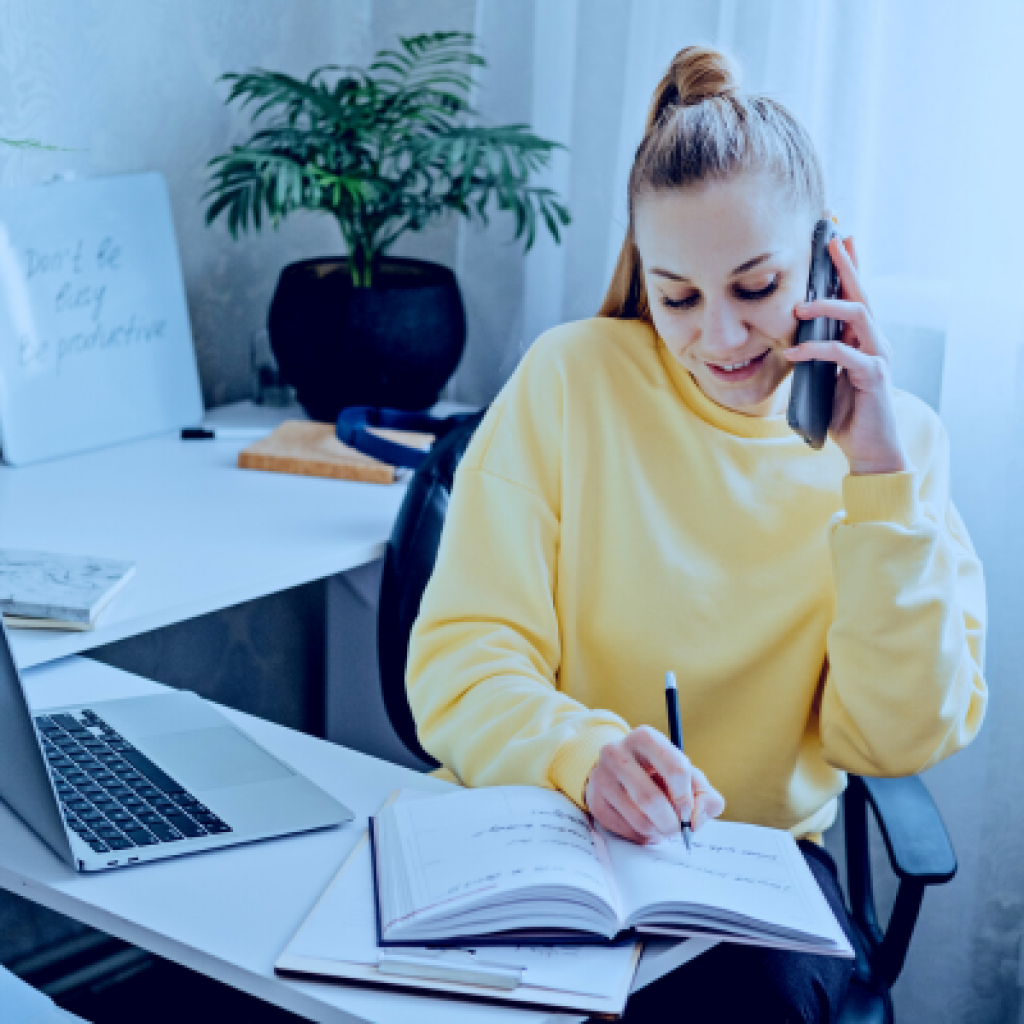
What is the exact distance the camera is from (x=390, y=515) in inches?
58.6

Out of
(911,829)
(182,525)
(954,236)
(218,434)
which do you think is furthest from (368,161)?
(911,829)

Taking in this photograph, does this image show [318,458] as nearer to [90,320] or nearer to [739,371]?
[90,320]

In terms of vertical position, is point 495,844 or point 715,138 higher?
point 715,138

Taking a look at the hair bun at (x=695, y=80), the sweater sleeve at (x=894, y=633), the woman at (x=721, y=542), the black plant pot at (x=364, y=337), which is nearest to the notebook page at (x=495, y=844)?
the woman at (x=721, y=542)

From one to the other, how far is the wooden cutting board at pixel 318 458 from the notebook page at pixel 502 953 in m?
0.88

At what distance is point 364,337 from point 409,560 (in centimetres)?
55

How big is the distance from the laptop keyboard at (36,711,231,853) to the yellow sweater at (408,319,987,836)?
0.77 ft

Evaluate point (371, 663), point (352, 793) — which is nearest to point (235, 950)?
point (352, 793)

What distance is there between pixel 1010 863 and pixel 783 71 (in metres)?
0.96

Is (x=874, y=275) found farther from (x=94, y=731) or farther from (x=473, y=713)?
(x=94, y=731)

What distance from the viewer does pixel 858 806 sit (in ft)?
4.11

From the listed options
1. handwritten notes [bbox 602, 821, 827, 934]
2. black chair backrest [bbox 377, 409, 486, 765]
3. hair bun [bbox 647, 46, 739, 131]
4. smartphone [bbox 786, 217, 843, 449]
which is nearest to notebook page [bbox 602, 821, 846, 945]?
handwritten notes [bbox 602, 821, 827, 934]

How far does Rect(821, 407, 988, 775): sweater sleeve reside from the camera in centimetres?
107

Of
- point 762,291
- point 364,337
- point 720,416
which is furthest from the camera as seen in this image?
point 364,337
